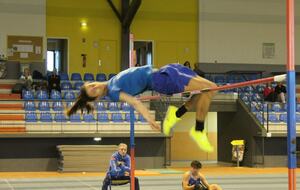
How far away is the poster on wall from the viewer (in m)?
25.6

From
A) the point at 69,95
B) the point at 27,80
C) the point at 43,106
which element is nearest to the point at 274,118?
the point at 69,95

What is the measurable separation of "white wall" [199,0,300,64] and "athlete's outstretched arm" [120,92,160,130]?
68.3 feet

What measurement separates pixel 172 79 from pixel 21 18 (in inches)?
779

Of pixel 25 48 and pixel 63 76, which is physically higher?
pixel 25 48

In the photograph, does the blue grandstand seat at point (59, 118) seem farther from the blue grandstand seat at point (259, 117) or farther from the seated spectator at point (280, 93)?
the seated spectator at point (280, 93)

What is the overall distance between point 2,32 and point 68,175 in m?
9.62

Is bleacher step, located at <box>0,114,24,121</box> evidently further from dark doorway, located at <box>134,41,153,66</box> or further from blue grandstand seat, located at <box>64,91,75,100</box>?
dark doorway, located at <box>134,41,153,66</box>

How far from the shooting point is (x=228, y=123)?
25016 mm

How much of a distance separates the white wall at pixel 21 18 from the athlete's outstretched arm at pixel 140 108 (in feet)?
63.2

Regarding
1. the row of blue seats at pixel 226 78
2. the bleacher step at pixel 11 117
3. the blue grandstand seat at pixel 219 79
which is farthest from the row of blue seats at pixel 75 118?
the row of blue seats at pixel 226 78

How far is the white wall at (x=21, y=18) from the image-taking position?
25.6m

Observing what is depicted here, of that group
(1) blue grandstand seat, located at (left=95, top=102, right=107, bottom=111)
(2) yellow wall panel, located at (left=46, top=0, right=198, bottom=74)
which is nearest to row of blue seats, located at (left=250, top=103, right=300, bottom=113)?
(2) yellow wall panel, located at (left=46, top=0, right=198, bottom=74)

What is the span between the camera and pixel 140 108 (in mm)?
6965

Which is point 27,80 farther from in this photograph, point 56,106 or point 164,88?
point 164,88
